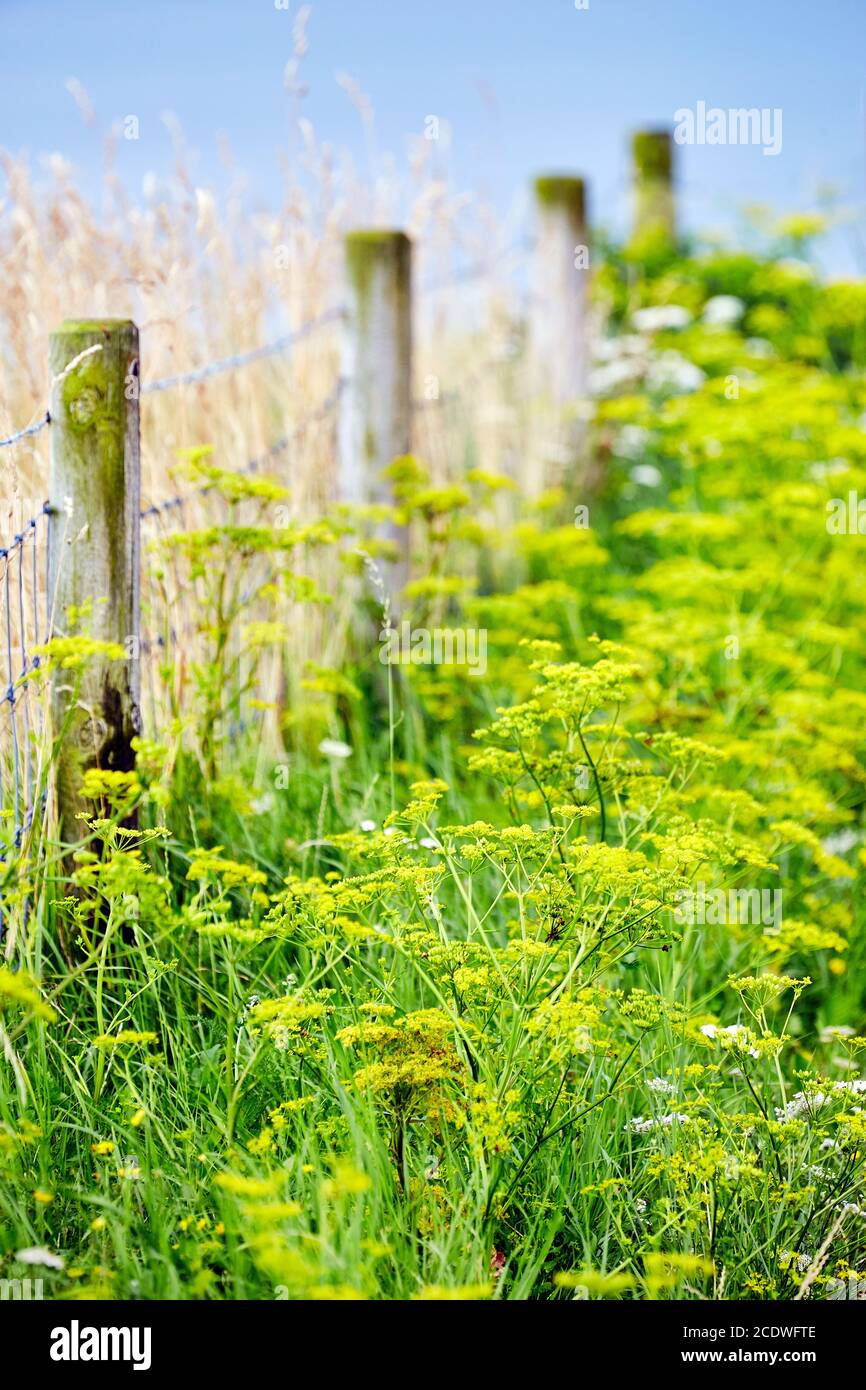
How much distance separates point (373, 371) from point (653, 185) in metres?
6.73

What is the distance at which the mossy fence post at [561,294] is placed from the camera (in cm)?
650

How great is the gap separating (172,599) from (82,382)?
819 mm

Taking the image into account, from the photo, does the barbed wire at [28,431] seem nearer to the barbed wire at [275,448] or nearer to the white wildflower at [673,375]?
the barbed wire at [275,448]

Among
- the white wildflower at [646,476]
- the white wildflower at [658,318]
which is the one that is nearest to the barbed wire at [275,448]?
the white wildflower at [646,476]

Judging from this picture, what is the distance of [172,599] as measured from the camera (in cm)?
321

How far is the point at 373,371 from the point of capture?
429 centimetres

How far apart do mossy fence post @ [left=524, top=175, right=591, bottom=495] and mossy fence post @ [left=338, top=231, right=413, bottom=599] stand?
2.20 meters

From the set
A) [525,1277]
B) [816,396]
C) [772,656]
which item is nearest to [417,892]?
[525,1277]

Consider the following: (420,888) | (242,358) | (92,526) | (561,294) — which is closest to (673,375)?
(561,294)

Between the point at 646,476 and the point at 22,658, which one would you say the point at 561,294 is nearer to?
the point at 646,476

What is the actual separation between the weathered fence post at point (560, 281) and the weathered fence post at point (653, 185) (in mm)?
3462

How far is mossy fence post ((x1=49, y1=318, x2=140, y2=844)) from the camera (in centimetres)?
246

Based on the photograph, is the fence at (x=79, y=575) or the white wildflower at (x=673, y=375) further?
the white wildflower at (x=673, y=375)
